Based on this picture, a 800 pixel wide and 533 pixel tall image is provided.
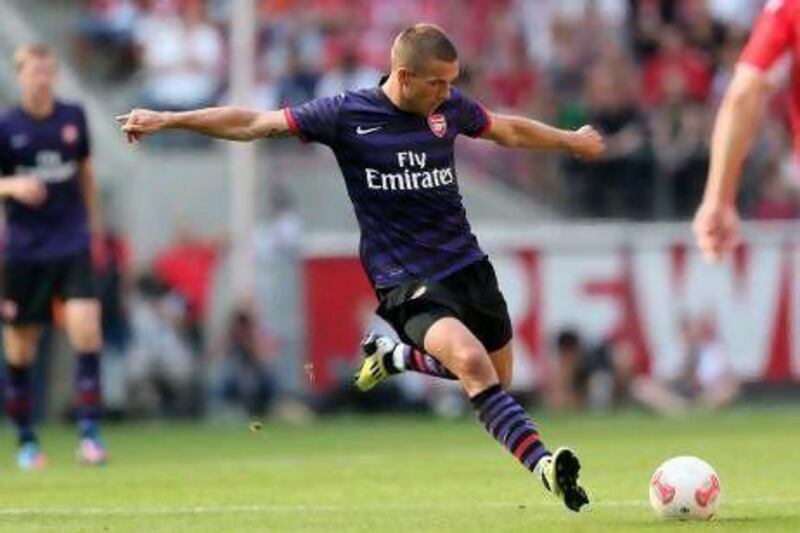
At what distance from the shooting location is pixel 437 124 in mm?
12172

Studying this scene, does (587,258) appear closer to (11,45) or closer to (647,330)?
(647,330)

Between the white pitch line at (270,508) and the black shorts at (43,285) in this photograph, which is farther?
the black shorts at (43,285)

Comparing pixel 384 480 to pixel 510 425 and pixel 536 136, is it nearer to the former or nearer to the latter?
pixel 536 136

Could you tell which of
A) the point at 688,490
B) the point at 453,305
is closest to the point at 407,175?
the point at 453,305

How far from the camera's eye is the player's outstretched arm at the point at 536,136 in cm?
1248

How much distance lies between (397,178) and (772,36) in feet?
11.1

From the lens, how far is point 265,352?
25.9m

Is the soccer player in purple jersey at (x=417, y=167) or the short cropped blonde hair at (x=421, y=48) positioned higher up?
the short cropped blonde hair at (x=421, y=48)

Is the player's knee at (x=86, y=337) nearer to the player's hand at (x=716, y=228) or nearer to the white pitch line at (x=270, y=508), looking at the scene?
the white pitch line at (x=270, y=508)

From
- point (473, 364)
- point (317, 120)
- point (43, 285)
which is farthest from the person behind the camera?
point (43, 285)

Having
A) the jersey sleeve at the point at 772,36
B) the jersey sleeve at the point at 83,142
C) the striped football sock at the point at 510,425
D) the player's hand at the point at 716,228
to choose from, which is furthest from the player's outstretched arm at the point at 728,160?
the jersey sleeve at the point at 83,142

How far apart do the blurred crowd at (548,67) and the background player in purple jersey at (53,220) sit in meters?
10.1

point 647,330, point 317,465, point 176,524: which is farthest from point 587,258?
point 176,524

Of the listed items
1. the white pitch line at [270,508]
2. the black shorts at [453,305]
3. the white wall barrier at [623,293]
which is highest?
the black shorts at [453,305]
